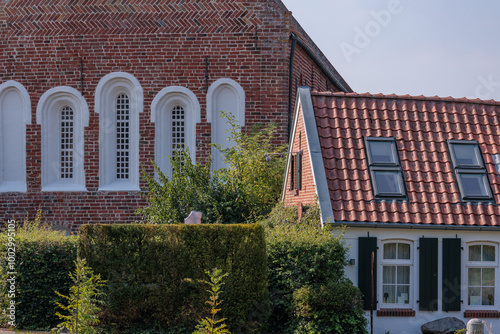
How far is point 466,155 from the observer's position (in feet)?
47.2

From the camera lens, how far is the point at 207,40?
20.5 m

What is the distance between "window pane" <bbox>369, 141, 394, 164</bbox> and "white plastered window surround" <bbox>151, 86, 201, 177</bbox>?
299 inches

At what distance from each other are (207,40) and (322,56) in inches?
304

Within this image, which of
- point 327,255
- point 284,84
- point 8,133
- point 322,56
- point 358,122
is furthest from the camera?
point 322,56

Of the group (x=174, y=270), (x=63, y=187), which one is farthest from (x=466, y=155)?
(x=63, y=187)

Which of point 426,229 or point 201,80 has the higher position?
point 201,80

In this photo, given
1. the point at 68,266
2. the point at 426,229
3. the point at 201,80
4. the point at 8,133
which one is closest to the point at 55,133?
the point at 8,133

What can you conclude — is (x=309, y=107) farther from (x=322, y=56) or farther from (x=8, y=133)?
(x=322, y=56)

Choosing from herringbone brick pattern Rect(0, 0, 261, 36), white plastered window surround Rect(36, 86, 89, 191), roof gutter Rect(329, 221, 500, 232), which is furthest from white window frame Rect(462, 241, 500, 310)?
white plastered window surround Rect(36, 86, 89, 191)

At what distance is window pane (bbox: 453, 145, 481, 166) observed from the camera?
561 inches

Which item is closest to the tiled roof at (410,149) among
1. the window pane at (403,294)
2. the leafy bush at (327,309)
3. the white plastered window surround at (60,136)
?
the window pane at (403,294)

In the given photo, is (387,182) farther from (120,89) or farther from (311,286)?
(120,89)

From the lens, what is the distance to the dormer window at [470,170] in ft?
45.2

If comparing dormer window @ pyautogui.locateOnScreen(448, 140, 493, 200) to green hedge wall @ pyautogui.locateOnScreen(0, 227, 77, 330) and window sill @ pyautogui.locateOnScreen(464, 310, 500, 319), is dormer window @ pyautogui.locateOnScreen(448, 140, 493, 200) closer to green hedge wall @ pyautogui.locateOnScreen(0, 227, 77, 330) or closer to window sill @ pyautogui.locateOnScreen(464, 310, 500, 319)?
window sill @ pyautogui.locateOnScreen(464, 310, 500, 319)
